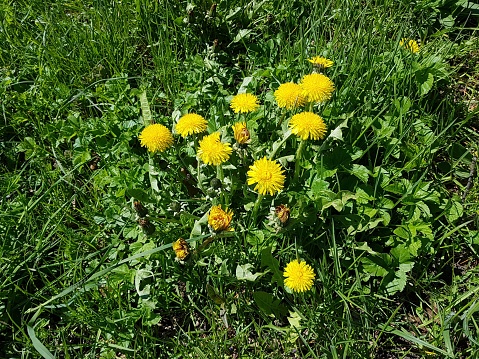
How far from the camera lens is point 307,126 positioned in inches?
66.0

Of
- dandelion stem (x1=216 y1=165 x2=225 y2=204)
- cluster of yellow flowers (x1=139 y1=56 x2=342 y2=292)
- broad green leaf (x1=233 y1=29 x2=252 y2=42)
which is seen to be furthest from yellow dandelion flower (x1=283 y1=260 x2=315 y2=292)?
broad green leaf (x1=233 y1=29 x2=252 y2=42)

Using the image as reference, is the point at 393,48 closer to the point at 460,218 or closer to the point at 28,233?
the point at 460,218

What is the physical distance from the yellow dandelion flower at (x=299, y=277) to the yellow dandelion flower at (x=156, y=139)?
2.03ft

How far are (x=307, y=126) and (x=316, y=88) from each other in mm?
152

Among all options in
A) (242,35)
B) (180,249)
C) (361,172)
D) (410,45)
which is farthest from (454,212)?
(242,35)

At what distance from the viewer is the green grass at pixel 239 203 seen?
1.66m

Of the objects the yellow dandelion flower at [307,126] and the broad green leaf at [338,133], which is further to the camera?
the broad green leaf at [338,133]

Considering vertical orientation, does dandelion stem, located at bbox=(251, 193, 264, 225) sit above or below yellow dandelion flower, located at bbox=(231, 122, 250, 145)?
below

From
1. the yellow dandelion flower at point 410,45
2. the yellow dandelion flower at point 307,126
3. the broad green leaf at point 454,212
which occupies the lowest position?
the broad green leaf at point 454,212

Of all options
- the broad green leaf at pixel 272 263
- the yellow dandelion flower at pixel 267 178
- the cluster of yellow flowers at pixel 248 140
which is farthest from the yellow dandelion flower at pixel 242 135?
the broad green leaf at pixel 272 263

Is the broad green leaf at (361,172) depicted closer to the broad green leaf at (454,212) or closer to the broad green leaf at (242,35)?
the broad green leaf at (454,212)

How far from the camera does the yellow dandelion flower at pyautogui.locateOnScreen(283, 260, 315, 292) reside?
1.54 m

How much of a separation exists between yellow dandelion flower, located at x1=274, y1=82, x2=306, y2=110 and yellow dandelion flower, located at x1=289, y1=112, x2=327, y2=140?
0.07m

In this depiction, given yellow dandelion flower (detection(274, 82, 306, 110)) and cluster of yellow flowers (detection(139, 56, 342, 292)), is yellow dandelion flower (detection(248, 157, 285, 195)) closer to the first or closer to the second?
cluster of yellow flowers (detection(139, 56, 342, 292))
